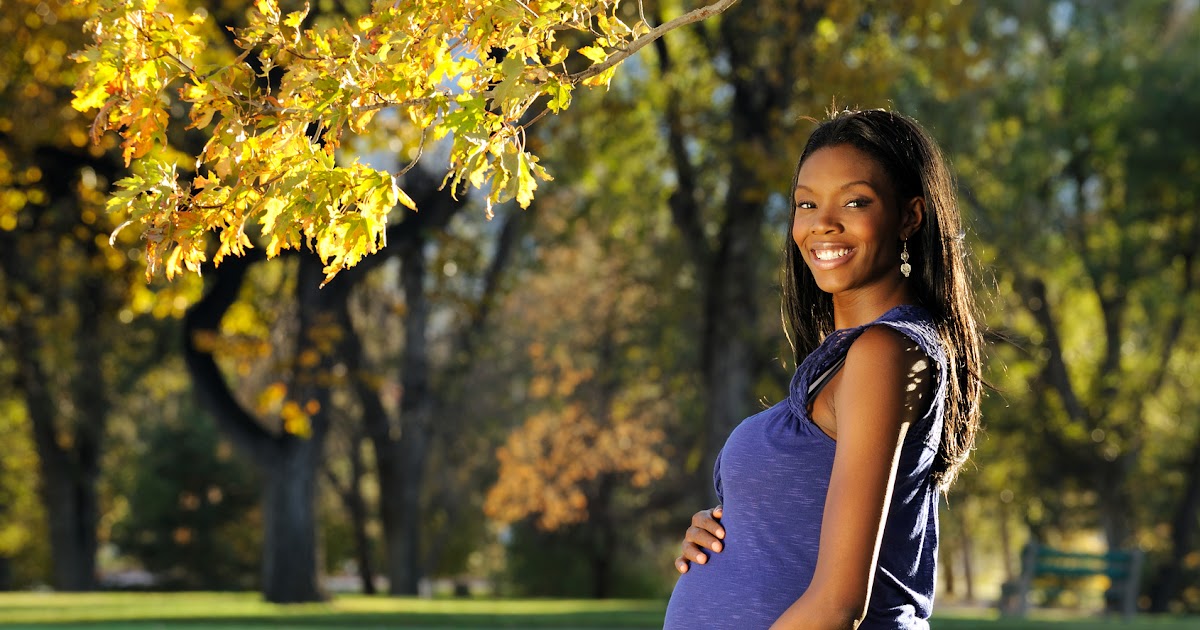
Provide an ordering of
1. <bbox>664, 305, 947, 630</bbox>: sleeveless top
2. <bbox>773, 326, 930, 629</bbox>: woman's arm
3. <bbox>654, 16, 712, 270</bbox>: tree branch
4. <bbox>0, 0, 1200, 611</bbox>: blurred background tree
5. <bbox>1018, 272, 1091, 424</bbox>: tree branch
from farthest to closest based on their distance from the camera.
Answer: <bbox>1018, 272, 1091, 424</bbox>: tree branch, <bbox>654, 16, 712, 270</bbox>: tree branch, <bbox>0, 0, 1200, 611</bbox>: blurred background tree, <bbox>664, 305, 947, 630</bbox>: sleeveless top, <bbox>773, 326, 930, 629</bbox>: woman's arm

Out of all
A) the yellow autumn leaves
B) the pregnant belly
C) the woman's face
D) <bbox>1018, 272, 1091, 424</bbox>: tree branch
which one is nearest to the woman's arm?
the pregnant belly

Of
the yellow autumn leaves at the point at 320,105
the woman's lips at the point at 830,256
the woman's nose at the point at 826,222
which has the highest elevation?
the yellow autumn leaves at the point at 320,105

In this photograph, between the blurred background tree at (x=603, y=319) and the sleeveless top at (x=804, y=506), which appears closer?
the sleeveless top at (x=804, y=506)

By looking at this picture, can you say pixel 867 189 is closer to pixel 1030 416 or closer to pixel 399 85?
pixel 399 85

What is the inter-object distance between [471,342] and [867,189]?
22.9 m

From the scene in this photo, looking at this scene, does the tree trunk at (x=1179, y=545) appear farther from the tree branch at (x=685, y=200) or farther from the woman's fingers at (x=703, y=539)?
the woman's fingers at (x=703, y=539)

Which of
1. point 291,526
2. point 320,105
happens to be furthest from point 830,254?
point 291,526

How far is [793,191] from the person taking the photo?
2.70m

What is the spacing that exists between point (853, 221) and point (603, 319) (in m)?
25.1

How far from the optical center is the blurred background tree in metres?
15.2

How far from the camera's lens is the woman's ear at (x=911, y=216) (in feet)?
8.34

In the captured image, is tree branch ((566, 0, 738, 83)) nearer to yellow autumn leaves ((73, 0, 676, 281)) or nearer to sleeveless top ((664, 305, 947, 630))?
yellow autumn leaves ((73, 0, 676, 281))

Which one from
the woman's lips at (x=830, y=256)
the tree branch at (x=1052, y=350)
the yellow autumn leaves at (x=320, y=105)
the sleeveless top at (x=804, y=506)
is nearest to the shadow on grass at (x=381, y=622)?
the yellow autumn leaves at (x=320, y=105)

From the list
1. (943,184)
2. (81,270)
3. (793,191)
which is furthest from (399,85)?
(81,270)
